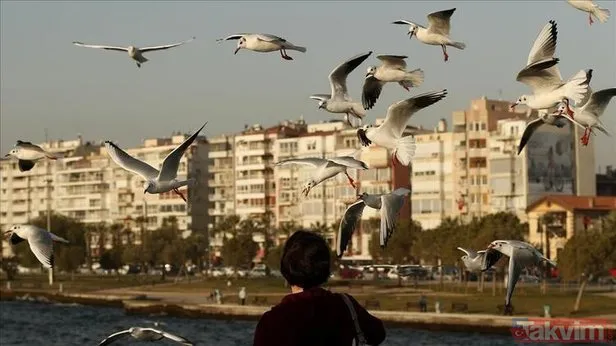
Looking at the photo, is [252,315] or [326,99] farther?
[252,315]

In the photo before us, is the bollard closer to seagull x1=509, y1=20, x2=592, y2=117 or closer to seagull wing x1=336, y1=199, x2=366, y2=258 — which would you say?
seagull x1=509, y1=20, x2=592, y2=117

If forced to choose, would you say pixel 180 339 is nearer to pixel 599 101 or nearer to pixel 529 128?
pixel 529 128

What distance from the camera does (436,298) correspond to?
232 feet

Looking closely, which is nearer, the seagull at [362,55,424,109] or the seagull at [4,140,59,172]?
the seagull at [362,55,424,109]

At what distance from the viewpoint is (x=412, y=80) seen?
15656 mm

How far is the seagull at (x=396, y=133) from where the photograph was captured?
13.6 m

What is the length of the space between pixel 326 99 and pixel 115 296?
254 ft

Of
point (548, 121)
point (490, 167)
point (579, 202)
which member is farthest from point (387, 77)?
point (490, 167)

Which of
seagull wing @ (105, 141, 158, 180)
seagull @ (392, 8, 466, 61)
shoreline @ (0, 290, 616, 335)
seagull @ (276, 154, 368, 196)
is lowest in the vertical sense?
shoreline @ (0, 290, 616, 335)

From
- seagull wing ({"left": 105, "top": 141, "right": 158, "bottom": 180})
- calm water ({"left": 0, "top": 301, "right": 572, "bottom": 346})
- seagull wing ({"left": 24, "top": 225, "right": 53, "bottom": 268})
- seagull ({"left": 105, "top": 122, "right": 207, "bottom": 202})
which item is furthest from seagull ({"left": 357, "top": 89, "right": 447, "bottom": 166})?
calm water ({"left": 0, "top": 301, "right": 572, "bottom": 346})

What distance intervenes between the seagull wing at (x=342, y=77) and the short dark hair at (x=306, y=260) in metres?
9.08

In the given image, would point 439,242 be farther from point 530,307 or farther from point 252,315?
point 530,307

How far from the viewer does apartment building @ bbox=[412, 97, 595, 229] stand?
381 feet

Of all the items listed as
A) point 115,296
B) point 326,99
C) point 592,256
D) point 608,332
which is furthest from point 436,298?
point 326,99
